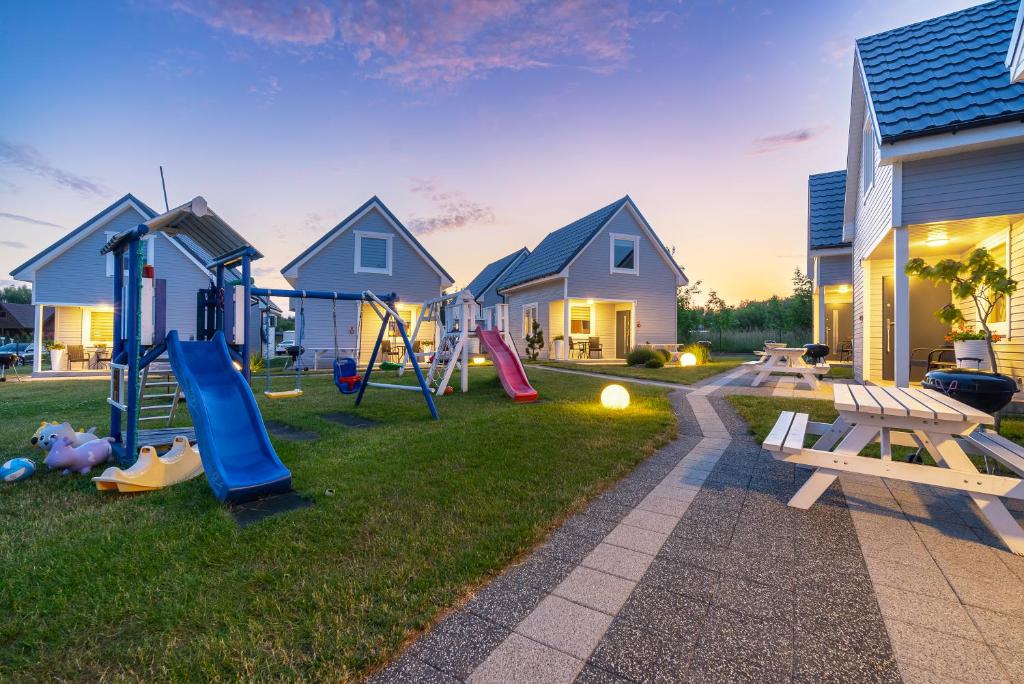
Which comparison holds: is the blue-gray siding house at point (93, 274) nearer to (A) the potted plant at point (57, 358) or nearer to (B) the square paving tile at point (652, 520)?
(A) the potted plant at point (57, 358)

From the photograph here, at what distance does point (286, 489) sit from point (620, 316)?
19144 mm

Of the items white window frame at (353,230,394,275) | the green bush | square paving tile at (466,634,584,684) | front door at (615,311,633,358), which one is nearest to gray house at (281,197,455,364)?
white window frame at (353,230,394,275)

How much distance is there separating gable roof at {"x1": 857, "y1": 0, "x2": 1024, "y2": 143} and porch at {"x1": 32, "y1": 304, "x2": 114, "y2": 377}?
2337 centimetres

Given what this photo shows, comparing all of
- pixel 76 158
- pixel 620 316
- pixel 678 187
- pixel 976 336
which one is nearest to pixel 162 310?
pixel 76 158

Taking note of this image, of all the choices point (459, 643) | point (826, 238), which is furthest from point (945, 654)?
point (826, 238)

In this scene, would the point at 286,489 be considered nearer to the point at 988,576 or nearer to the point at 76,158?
the point at 988,576

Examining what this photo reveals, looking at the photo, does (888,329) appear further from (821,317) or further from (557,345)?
(557,345)

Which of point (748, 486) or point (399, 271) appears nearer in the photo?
point (748, 486)

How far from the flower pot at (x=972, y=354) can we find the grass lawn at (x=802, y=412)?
4.81 feet

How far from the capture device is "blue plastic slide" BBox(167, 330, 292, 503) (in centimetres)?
343

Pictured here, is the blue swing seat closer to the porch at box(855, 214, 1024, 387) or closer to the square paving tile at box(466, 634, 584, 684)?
the square paving tile at box(466, 634, 584, 684)

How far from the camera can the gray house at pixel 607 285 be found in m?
18.6

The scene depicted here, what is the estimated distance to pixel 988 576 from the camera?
2.36m

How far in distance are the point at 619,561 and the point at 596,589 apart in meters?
0.36
